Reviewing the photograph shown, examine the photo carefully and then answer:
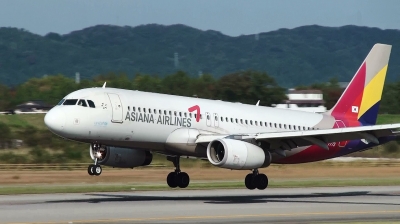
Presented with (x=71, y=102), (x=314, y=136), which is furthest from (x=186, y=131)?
(x=314, y=136)

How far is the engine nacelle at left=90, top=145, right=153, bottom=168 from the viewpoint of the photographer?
135 ft

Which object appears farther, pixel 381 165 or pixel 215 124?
pixel 381 165

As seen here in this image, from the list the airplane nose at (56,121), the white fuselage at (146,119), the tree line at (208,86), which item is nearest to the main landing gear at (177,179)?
the white fuselage at (146,119)

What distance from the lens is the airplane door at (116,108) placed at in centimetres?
3778

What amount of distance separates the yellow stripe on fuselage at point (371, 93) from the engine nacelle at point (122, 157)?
12.8 m

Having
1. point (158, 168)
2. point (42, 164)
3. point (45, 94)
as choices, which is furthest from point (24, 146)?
point (45, 94)

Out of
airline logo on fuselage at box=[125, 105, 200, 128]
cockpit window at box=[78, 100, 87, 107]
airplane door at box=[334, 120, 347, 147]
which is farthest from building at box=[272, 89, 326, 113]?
cockpit window at box=[78, 100, 87, 107]

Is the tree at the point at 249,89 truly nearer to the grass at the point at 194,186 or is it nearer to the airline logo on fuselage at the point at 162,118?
the grass at the point at 194,186

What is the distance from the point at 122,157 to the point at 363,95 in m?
14.5

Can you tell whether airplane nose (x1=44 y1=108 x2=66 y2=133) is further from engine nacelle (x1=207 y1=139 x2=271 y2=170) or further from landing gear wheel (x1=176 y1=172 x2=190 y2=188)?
landing gear wheel (x1=176 y1=172 x2=190 y2=188)

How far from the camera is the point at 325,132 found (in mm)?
38469

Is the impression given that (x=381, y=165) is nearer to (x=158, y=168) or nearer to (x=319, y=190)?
(x=158, y=168)

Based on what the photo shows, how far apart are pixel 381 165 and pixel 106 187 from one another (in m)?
27.5

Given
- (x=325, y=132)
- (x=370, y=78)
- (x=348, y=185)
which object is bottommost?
(x=348, y=185)
